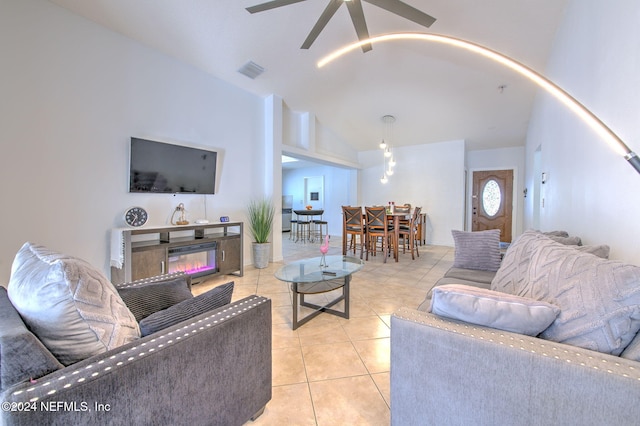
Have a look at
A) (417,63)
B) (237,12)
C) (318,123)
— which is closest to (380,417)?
(237,12)

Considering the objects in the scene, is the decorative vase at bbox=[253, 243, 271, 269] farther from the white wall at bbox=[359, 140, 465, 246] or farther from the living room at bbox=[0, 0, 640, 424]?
the white wall at bbox=[359, 140, 465, 246]

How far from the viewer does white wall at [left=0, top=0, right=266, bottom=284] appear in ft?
7.86

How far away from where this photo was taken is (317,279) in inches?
92.4

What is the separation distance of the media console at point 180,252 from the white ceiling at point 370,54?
2.30 m

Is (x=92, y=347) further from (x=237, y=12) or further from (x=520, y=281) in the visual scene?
(x=237, y=12)

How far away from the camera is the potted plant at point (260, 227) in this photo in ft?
14.3

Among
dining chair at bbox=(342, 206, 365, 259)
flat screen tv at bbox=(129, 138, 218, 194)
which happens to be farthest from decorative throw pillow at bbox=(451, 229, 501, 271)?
flat screen tv at bbox=(129, 138, 218, 194)

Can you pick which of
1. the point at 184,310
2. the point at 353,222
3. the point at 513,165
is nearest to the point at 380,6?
the point at 184,310

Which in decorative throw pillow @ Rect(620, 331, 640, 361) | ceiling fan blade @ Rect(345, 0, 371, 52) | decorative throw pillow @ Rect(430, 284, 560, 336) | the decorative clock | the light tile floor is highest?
ceiling fan blade @ Rect(345, 0, 371, 52)

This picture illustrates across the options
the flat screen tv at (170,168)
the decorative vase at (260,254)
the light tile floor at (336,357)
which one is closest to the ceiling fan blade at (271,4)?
the flat screen tv at (170,168)

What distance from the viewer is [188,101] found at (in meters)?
3.69

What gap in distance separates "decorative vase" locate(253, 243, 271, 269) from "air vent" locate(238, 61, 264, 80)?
265 centimetres

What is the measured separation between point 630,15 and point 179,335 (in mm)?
2498

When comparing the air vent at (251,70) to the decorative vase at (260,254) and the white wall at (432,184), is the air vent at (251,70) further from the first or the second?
the white wall at (432,184)
